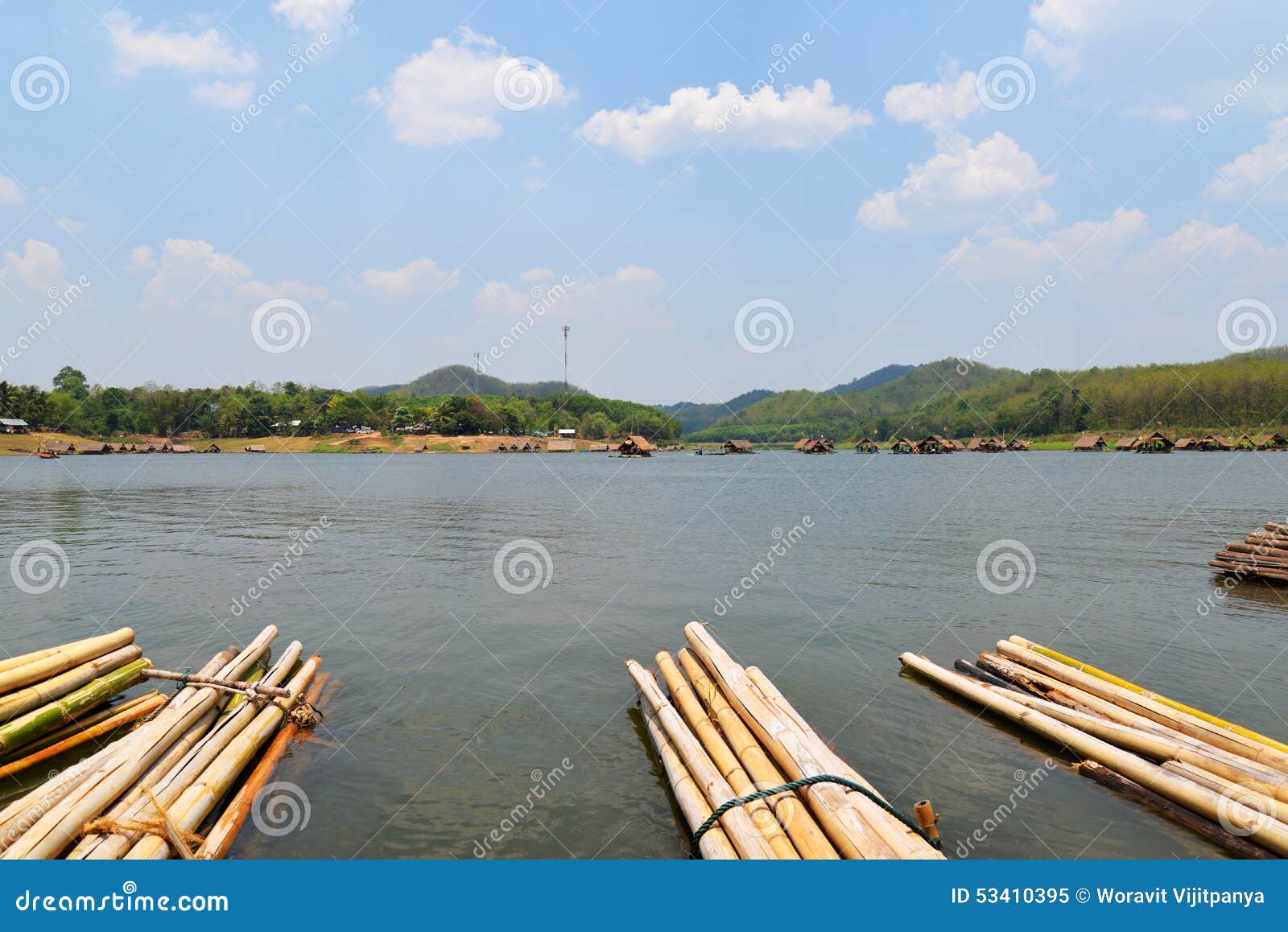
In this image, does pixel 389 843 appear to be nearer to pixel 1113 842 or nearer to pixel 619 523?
pixel 1113 842

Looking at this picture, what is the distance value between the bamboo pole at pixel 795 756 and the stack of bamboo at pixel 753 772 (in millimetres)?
13

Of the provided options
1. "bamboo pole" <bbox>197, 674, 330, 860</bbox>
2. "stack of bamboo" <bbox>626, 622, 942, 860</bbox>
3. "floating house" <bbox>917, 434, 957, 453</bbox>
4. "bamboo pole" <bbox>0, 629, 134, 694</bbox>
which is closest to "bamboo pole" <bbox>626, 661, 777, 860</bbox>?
"stack of bamboo" <bbox>626, 622, 942, 860</bbox>

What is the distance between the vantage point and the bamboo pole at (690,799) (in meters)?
7.01

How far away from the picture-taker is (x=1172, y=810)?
895 centimetres

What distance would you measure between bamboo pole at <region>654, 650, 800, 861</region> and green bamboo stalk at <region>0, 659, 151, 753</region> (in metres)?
9.49

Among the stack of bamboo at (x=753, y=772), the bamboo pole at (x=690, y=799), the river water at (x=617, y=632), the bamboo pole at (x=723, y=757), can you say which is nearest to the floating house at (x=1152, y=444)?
the river water at (x=617, y=632)

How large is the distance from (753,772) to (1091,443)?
177 metres

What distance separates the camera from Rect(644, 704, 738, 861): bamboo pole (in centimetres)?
701

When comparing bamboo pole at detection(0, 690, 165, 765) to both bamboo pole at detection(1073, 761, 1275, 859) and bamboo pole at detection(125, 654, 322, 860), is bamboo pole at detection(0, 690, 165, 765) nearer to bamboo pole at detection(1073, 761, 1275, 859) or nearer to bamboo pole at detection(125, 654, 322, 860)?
bamboo pole at detection(125, 654, 322, 860)

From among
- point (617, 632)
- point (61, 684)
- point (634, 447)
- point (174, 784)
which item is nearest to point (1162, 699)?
point (617, 632)

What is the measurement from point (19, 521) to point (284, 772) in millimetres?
44405

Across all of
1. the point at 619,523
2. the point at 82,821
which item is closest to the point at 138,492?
the point at 619,523

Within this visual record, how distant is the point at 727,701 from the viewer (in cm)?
1054

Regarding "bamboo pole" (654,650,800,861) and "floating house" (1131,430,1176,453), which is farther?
"floating house" (1131,430,1176,453)
